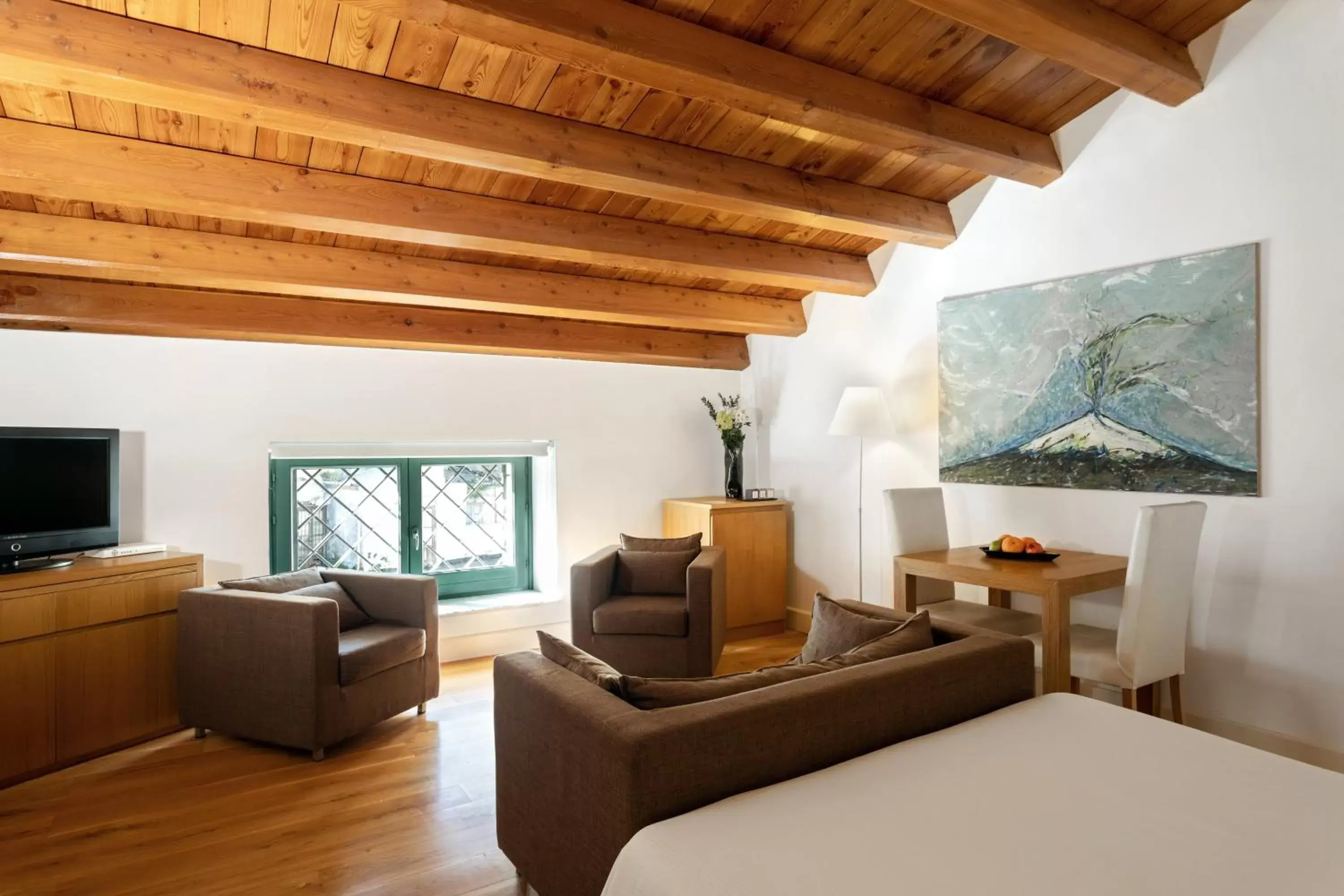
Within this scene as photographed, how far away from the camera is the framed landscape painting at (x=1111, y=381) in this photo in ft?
10.5

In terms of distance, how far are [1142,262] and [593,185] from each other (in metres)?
2.43

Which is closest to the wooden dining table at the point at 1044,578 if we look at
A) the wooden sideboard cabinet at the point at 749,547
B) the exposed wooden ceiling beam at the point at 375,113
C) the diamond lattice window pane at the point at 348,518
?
the wooden sideboard cabinet at the point at 749,547

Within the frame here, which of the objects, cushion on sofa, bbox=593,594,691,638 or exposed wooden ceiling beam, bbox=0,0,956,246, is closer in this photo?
exposed wooden ceiling beam, bbox=0,0,956,246

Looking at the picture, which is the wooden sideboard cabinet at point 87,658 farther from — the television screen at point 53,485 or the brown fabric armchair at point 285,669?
the television screen at point 53,485

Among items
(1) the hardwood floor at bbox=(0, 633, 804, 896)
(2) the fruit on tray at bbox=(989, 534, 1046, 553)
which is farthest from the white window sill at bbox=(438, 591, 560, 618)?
(2) the fruit on tray at bbox=(989, 534, 1046, 553)

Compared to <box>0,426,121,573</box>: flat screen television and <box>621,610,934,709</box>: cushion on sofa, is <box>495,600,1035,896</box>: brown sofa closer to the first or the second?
<box>621,610,934,709</box>: cushion on sofa

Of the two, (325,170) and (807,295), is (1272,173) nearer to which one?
(807,295)

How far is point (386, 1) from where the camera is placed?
2.13 metres

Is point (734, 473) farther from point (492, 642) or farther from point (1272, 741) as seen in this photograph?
point (1272, 741)

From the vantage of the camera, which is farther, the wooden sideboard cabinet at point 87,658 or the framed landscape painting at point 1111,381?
the framed landscape painting at point 1111,381

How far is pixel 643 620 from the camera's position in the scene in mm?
4121

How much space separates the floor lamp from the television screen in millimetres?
3641

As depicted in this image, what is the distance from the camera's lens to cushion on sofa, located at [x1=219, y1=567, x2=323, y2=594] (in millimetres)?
3576

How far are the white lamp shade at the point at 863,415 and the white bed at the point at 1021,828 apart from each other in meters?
2.60
